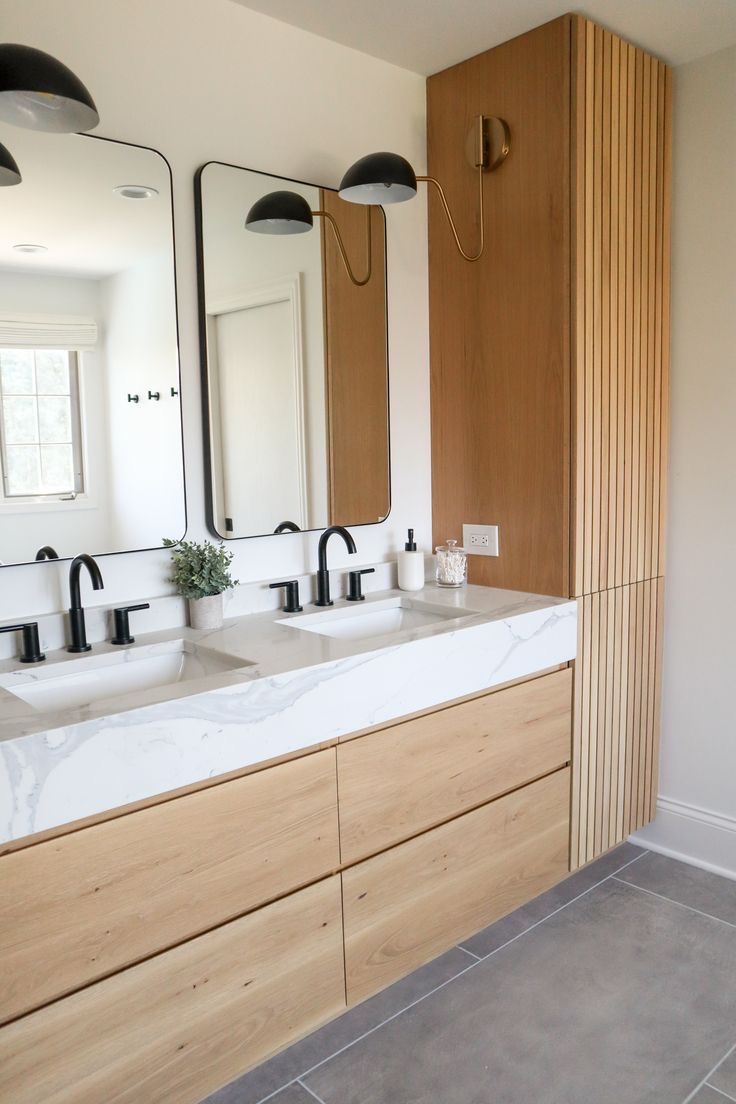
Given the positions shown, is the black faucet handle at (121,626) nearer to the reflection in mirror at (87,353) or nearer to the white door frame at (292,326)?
the reflection in mirror at (87,353)

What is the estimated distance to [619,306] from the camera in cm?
249

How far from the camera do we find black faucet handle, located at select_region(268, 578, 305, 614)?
91.0 inches

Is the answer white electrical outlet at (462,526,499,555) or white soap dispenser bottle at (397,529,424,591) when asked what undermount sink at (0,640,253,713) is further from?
white electrical outlet at (462,526,499,555)

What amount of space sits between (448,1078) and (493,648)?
3.14 ft

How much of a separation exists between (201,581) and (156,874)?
2.43 feet

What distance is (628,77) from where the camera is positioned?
2436 mm

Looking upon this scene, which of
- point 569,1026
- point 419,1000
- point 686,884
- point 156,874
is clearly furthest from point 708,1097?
point 156,874

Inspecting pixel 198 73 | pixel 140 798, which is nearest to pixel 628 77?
pixel 198 73

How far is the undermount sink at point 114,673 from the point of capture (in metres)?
1.78

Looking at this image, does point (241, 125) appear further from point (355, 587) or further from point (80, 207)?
point (355, 587)

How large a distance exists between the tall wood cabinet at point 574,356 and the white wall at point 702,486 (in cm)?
7

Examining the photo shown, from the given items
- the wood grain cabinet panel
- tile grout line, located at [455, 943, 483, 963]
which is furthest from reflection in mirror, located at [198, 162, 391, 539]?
tile grout line, located at [455, 943, 483, 963]

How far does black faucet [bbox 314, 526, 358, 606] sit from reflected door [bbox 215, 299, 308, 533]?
11 cm

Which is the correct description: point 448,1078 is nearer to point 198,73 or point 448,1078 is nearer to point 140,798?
point 140,798
